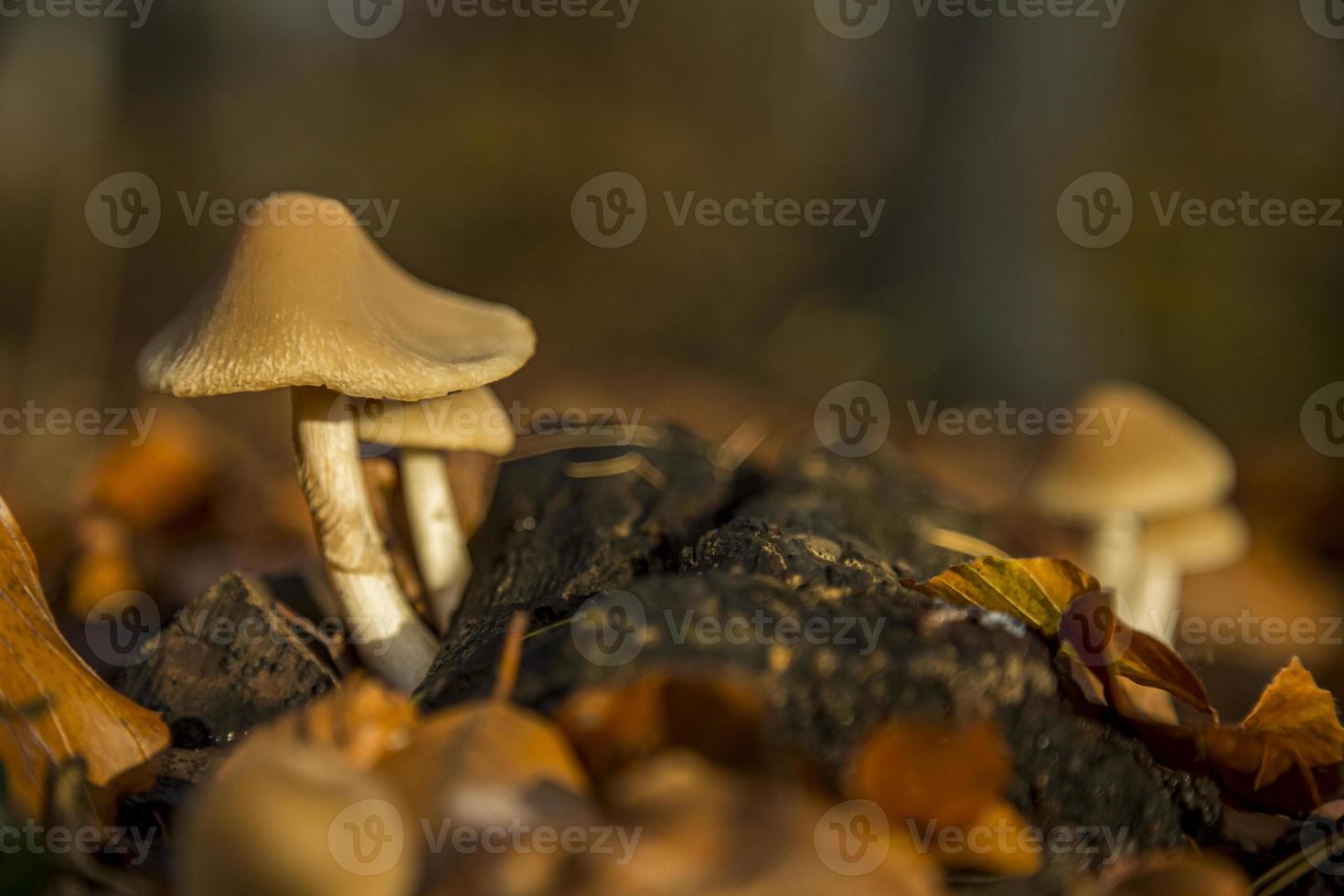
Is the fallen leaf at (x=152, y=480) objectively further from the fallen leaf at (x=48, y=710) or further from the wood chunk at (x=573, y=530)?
the fallen leaf at (x=48, y=710)

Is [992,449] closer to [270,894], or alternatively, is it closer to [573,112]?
[270,894]

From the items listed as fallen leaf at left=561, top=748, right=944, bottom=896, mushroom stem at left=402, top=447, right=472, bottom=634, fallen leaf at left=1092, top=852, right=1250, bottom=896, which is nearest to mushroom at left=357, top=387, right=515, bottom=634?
mushroom stem at left=402, top=447, right=472, bottom=634

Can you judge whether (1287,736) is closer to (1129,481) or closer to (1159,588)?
(1129,481)

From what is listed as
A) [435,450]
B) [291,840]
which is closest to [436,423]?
[435,450]

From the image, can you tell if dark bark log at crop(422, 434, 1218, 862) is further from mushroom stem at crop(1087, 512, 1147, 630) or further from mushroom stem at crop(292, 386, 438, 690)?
mushroom stem at crop(1087, 512, 1147, 630)

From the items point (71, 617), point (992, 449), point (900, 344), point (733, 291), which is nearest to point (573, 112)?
point (733, 291)
